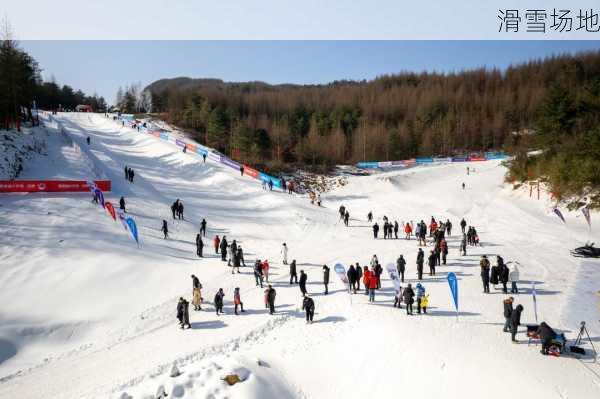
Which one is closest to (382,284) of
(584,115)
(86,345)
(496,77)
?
(86,345)

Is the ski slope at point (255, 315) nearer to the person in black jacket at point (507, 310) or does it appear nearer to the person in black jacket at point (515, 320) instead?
the person in black jacket at point (515, 320)

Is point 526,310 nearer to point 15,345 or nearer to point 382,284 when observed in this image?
point 382,284

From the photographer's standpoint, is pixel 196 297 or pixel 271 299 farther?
pixel 196 297

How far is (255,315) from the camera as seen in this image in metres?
13.3

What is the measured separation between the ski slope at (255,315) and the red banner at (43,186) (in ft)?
2.00

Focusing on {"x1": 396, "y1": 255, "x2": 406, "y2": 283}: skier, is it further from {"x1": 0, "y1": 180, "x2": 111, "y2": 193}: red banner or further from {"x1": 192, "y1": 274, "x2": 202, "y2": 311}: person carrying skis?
{"x1": 0, "y1": 180, "x2": 111, "y2": 193}: red banner

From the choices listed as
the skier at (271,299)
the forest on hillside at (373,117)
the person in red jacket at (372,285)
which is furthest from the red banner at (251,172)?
the skier at (271,299)

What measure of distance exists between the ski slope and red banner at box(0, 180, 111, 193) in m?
0.61

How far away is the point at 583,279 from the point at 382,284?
831 cm

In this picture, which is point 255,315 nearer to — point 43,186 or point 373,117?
point 43,186

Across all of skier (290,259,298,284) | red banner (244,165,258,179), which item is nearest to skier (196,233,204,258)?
skier (290,259,298,284)

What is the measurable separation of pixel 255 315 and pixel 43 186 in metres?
17.4

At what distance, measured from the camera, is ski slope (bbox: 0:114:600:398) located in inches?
369

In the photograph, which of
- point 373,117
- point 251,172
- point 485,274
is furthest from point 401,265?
point 373,117
